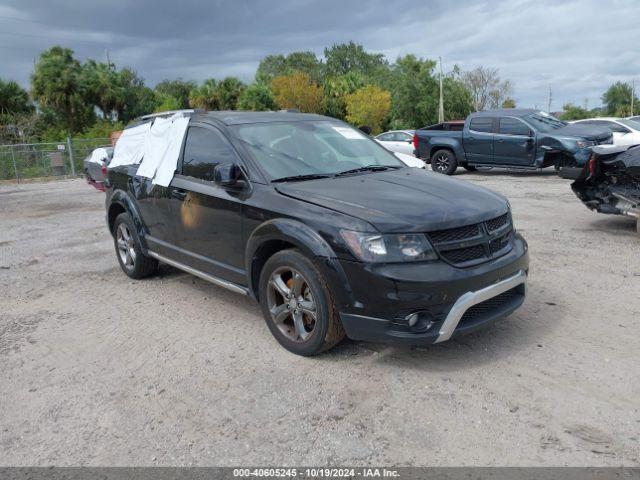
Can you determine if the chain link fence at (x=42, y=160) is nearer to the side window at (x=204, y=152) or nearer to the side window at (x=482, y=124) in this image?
the side window at (x=482, y=124)

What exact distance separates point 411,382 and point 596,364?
4.14ft

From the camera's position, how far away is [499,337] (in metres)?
4.27

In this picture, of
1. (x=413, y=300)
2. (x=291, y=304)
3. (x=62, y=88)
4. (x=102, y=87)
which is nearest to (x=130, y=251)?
(x=291, y=304)

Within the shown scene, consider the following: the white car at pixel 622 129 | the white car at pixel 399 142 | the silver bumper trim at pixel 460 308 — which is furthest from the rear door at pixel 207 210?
the white car at pixel 399 142

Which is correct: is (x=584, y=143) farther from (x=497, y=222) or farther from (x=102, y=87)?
(x=102, y=87)

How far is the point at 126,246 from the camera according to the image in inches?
249

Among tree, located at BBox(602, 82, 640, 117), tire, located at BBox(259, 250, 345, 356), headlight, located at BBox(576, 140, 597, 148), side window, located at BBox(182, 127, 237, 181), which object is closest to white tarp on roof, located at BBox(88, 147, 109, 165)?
side window, located at BBox(182, 127, 237, 181)

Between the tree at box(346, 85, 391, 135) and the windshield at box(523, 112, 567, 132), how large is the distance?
3112 centimetres

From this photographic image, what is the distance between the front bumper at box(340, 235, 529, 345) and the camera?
11.4ft

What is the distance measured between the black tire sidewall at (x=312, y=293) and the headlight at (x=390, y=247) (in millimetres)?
367

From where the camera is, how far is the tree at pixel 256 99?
156 ft

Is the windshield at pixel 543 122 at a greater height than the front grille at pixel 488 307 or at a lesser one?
greater

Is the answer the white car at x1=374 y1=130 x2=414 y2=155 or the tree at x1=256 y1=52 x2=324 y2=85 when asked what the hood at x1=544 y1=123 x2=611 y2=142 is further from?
the tree at x1=256 y1=52 x2=324 y2=85

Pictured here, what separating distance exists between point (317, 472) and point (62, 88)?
127ft
